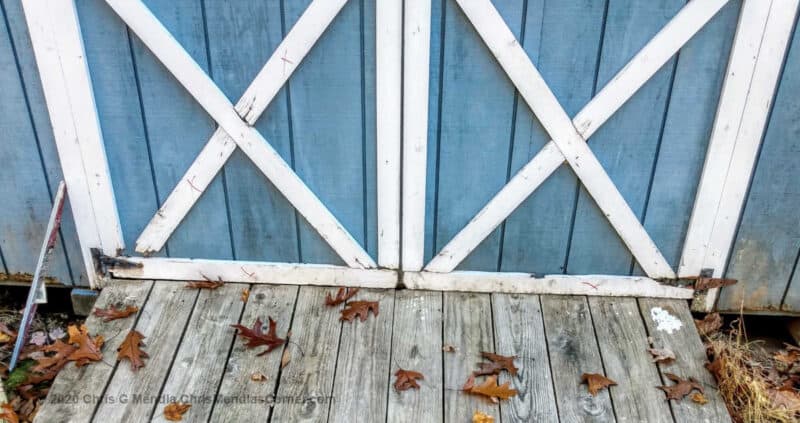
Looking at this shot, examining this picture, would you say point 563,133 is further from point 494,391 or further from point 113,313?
point 113,313

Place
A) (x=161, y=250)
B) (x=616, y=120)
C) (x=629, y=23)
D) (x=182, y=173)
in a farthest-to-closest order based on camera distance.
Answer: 1. (x=161, y=250)
2. (x=182, y=173)
3. (x=616, y=120)
4. (x=629, y=23)

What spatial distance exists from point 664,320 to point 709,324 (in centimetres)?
22

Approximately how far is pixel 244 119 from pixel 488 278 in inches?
47.0

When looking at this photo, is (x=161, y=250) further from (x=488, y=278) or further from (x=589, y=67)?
(x=589, y=67)

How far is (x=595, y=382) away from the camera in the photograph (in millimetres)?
2469

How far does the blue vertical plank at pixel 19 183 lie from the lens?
2.54 m

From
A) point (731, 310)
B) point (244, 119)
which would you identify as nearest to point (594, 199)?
point (731, 310)

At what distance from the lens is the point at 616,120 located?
8.24ft

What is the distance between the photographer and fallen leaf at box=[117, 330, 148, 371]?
254 cm

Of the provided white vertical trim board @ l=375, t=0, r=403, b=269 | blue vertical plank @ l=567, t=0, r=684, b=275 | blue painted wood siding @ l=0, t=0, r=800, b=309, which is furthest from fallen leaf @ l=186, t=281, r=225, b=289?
blue vertical plank @ l=567, t=0, r=684, b=275

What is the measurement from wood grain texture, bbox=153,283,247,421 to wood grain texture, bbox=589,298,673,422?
4.79 ft

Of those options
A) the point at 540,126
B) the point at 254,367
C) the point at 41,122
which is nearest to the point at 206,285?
the point at 254,367

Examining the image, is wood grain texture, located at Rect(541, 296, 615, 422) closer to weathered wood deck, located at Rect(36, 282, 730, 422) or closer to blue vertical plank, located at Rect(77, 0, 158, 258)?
weathered wood deck, located at Rect(36, 282, 730, 422)

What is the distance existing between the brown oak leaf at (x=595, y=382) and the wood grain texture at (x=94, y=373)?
1.76 m
